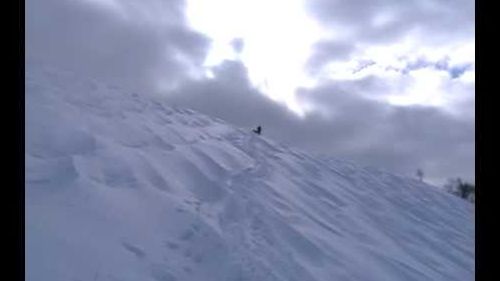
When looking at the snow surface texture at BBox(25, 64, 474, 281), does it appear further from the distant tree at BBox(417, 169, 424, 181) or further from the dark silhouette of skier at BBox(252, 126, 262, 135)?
the dark silhouette of skier at BBox(252, 126, 262, 135)

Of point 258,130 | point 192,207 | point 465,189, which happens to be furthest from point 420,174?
point 465,189

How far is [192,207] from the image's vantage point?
14.3 ft

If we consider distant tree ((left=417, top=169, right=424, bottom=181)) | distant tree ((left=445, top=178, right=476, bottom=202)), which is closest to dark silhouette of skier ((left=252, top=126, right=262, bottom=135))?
distant tree ((left=417, top=169, right=424, bottom=181))

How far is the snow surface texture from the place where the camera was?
3463 mm

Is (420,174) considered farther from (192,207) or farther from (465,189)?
(465,189)

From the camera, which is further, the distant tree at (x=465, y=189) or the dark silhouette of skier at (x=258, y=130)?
the dark silhouette of skier at (x=258, y=130)

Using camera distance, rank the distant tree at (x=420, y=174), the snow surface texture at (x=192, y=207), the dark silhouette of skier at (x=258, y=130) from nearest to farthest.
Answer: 1. the snow surface texture at (x=192, y=207)
2. the distant tree at (x=420, y=174)
3. the dark silhouette of skier at (x=258, y=130)

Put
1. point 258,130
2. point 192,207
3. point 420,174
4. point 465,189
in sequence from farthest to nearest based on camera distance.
A: point 258,130 < point 420,174 < point 192,207 < point 465,189

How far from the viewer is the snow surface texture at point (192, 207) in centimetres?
346

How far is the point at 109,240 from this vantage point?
3477 millimetres

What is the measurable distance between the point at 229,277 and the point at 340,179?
3366 mm

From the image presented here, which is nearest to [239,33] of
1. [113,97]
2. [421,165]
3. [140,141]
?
[140,141]

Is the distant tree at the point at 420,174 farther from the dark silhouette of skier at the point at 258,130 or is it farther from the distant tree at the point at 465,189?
the distant tree at the point at 465,189

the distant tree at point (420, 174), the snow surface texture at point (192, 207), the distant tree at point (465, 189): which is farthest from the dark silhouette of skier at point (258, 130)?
the distant tree at point (465, 189)
